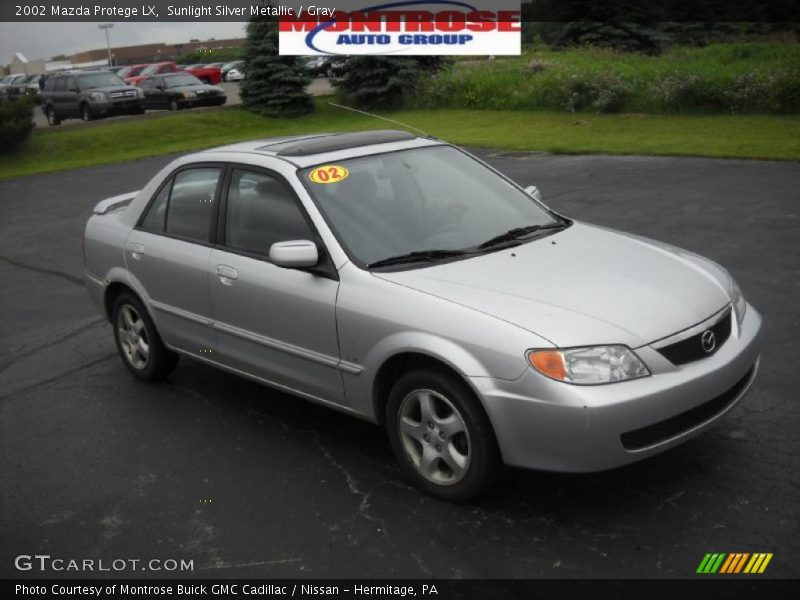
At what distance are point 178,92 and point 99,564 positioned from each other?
1143 inches

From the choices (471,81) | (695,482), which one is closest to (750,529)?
(695,482)

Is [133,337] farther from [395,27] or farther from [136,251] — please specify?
[395,27]

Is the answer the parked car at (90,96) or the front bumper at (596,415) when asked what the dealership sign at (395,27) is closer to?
the parked car at (90,96)

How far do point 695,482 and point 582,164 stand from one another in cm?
1218

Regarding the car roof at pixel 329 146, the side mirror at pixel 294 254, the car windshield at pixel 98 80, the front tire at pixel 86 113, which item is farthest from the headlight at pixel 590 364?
the car windshield at pixel 98 80

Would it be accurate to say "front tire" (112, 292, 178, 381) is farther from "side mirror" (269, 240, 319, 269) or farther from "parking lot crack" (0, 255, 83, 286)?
"parking lot crack" (0, 255, 83, 286)

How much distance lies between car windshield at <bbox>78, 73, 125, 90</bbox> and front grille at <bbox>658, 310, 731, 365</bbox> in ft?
91.4

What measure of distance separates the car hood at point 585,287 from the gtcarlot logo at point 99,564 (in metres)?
1.66

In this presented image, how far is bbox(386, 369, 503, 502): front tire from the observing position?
162 inches

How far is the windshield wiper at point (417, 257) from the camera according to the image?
4.73 metres

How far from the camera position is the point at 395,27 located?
3103 centimetres

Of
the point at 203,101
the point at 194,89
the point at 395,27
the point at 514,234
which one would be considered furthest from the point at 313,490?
the point at 194,89

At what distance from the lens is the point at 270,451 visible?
5180 mm
